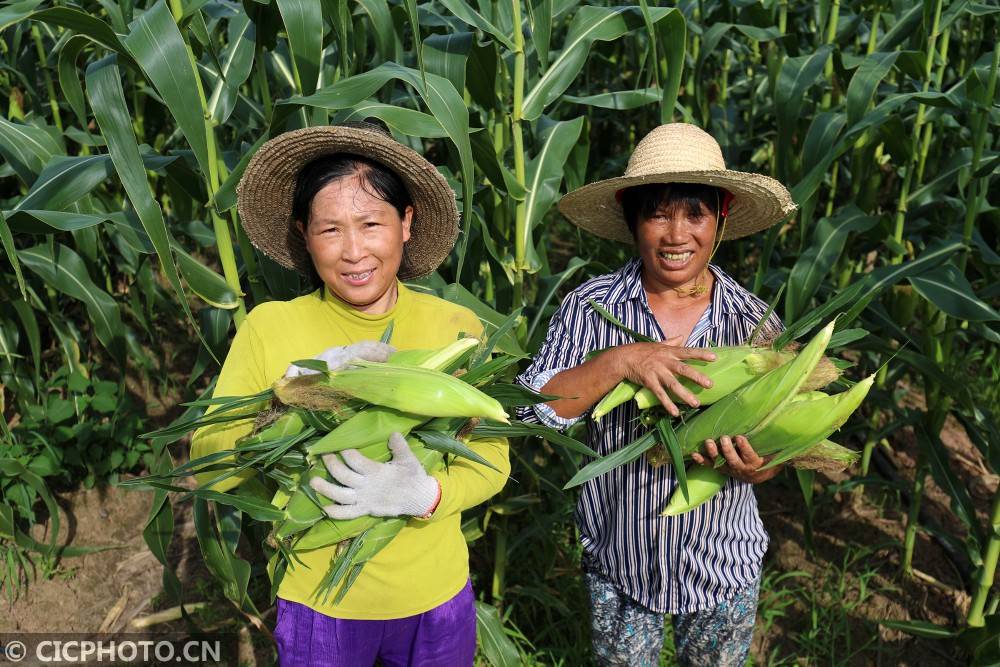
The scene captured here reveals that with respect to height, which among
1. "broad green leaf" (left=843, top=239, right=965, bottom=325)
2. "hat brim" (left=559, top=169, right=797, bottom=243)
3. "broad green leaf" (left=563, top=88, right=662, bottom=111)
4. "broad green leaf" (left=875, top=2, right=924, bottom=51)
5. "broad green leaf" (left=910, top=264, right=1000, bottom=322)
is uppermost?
"broad green leaf" (left=875, top=2, right=924, bottom=51)

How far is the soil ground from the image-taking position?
3371 mm

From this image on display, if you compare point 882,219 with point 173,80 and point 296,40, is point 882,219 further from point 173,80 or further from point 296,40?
point 173,80

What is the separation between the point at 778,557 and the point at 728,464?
2.10 meters

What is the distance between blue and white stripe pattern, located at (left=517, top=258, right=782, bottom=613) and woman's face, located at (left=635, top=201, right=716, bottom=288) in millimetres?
146

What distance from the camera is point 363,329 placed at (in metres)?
1.98

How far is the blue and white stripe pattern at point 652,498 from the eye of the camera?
2.16 meters

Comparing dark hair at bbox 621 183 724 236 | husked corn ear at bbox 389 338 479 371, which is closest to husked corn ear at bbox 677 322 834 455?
dark hair at bbox 621 183 724 236

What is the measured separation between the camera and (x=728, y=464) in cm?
197

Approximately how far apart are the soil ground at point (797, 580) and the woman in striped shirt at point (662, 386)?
3.76 feet

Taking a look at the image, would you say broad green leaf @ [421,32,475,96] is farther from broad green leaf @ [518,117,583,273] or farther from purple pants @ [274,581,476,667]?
purple pants @ [274,581,476,667]

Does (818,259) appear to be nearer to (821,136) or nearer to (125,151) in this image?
(821,136)

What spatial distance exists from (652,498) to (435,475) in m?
0.70

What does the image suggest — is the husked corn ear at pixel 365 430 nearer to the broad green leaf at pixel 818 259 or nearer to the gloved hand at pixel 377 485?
the gloved hand at pixel 377 485

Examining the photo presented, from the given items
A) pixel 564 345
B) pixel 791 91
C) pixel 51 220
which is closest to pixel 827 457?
pixel 564 345
